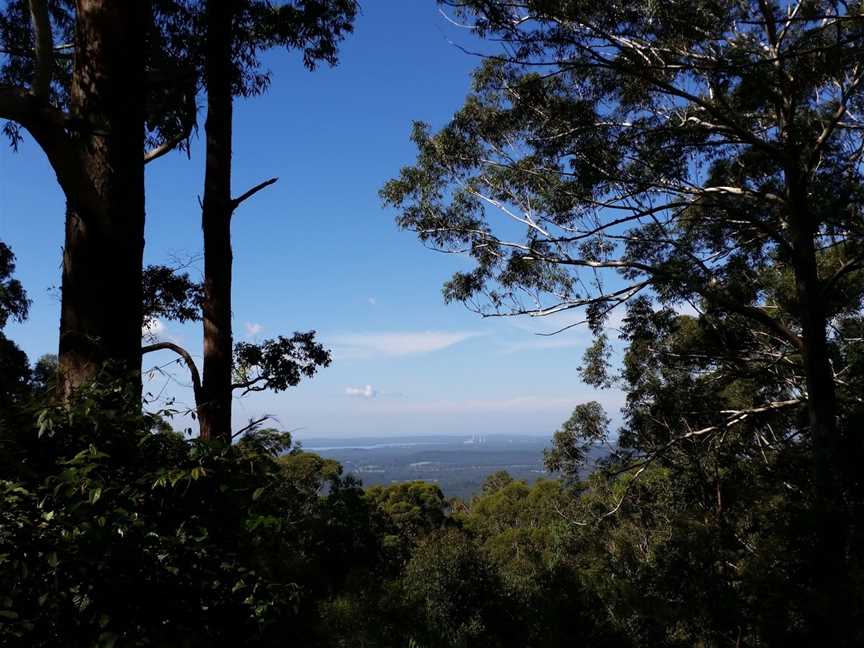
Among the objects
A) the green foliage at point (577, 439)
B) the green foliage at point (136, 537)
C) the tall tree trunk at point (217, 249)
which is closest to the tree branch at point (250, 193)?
the tall tree trunk at point (217, 249)

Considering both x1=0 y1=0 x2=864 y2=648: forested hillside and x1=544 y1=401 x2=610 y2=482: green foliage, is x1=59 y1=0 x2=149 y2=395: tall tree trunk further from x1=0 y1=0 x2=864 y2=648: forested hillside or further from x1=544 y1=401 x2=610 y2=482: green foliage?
x1=544 y1=401 x2=610 y2=482: green foliage

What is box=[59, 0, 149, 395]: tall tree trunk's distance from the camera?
262 centimetres

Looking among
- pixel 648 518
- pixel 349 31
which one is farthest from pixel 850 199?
pixel 648 518

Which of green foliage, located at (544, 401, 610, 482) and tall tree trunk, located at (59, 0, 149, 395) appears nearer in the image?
tall tree trunk, located at (59, 0, 149, 395)

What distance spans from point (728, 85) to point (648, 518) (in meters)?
9.85

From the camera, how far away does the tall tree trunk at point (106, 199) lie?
2.62 m

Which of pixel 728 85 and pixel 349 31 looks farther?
pixel 728 85

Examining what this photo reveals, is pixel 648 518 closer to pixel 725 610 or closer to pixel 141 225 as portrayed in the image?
pixel 725 610

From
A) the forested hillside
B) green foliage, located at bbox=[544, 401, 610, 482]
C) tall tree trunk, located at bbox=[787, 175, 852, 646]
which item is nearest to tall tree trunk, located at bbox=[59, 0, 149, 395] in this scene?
the forested hillside

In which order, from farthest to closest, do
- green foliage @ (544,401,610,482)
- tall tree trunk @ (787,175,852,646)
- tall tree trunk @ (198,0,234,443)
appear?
1. green foliage @ (544,401,610,482)
2. tall tree trunk @ (787,175,852,646)
3. tall tree trunk @ (198,0,234,443)

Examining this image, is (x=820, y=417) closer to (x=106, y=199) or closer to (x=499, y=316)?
(x=499, y=316)

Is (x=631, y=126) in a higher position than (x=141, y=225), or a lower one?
higher

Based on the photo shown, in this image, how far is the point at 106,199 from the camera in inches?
107

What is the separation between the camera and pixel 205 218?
530 centimetres
